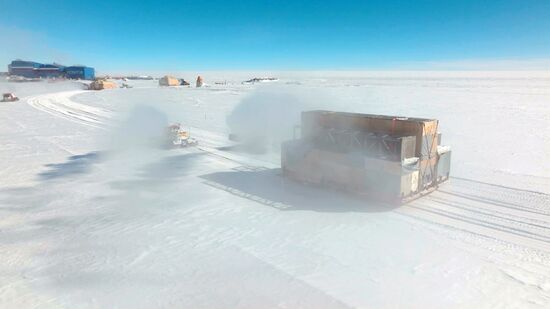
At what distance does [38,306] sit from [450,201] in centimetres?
925

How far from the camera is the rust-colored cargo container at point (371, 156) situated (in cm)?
989

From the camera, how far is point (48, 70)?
295 feet

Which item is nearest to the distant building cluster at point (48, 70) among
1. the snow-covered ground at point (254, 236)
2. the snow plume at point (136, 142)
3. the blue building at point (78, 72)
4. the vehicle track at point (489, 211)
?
the blue building at point (78, 72)

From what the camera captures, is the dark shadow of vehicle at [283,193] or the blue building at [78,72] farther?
the blue building at [78,72]

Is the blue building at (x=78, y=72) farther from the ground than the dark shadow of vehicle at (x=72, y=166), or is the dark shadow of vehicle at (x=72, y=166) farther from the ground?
Answer: the blue building at (x=78, y=72)

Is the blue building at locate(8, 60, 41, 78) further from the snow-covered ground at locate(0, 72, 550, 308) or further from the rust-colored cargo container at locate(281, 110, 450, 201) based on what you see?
the rust-colored cargo container at locate(281, 110, 450, 201)

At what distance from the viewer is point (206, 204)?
1027 centimetres

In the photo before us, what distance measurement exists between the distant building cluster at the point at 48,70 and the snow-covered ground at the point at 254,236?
8042cm

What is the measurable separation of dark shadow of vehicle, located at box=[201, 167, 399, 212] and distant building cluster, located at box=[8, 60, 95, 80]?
86859 mm

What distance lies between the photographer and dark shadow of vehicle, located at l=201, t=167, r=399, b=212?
1002 centimetres

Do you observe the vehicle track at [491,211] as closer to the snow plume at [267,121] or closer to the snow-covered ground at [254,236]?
the snow-covered ground at [254,236]

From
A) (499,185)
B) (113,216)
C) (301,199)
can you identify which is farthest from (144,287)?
(499,185)

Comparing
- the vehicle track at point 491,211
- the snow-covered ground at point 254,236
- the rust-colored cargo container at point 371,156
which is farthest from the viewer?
the rust-colored cargo container at point 371,156

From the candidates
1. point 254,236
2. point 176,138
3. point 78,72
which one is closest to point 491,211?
point 254,236
